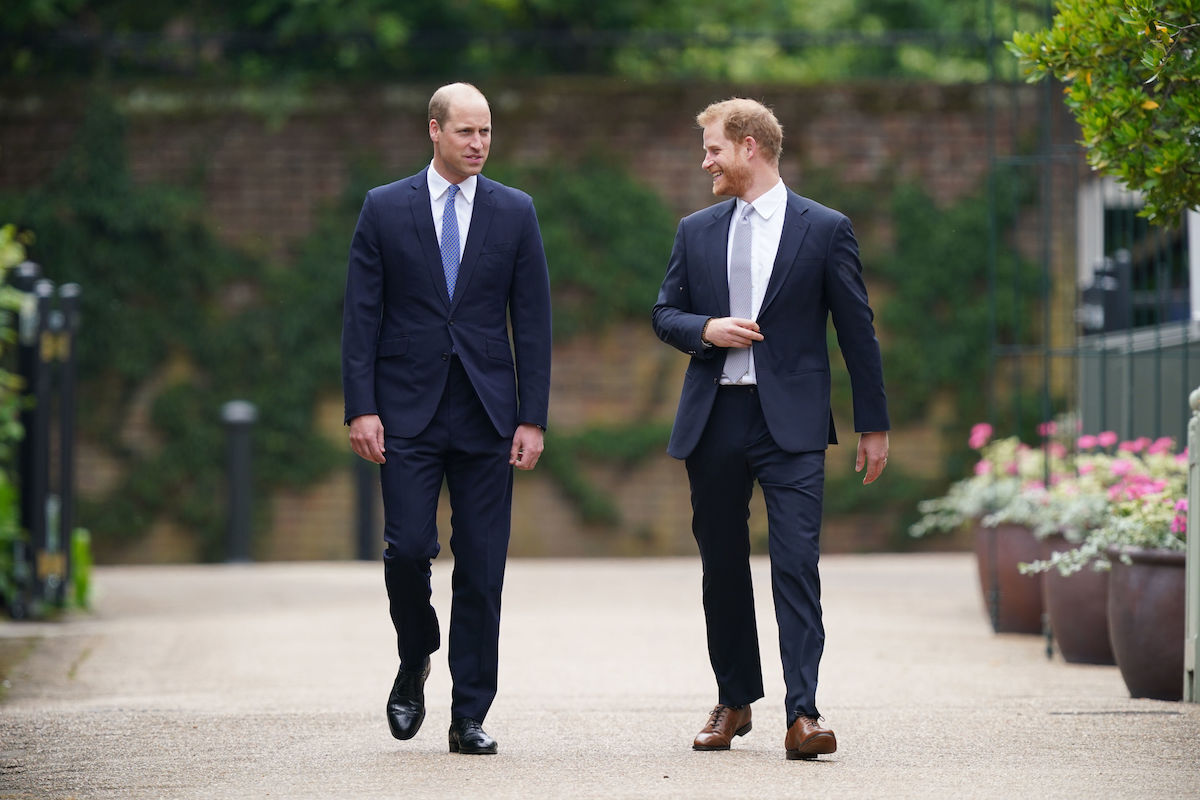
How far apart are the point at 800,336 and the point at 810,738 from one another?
1096mm

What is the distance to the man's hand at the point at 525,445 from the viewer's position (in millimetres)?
4891

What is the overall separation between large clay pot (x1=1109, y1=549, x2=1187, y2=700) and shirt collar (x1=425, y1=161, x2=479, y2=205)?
2.80 m

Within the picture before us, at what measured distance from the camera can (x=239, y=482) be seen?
13.9 metres

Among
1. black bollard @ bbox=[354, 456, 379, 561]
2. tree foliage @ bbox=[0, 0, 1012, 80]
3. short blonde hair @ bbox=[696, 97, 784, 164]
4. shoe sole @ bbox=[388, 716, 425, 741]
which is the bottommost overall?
black bollard @ bbox=[354, 456, 379, 561]

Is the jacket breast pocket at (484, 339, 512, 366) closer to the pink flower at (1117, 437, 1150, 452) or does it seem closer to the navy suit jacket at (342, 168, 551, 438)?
the navy suit jacket at (342, 168, 551, 438)

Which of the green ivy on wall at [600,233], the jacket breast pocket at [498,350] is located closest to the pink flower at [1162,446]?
the jacket breast pocket at [498,350]

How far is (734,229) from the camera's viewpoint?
16.3 ft

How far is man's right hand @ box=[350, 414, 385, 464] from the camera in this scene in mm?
4797

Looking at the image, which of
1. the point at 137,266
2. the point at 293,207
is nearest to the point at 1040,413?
the point at 293,207

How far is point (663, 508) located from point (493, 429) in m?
9.78

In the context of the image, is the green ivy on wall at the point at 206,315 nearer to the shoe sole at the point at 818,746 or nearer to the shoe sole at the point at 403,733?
the shoe sole at the point at 403,733

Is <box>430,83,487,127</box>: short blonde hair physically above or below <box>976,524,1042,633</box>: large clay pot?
above

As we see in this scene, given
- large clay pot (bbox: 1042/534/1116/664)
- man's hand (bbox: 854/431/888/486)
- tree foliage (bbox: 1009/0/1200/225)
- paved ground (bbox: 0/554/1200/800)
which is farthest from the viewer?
large clay pot (bbox: 1042/534/1116/664)

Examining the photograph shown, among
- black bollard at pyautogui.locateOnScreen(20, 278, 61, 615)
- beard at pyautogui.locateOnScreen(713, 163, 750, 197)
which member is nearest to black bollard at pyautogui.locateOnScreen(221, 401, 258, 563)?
black bollard at pyautogui.locateOnScreen(20, 278, 61, 615)
